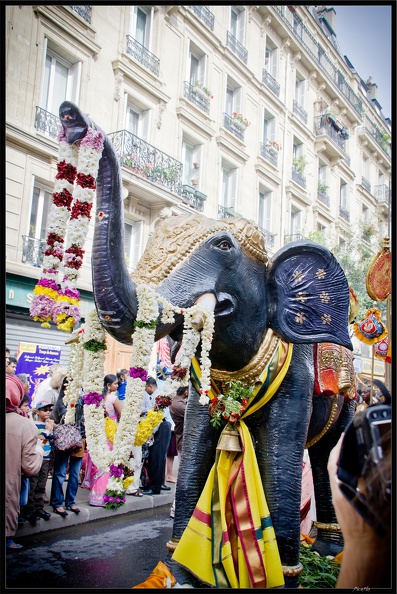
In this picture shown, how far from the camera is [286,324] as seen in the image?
297 centimetres

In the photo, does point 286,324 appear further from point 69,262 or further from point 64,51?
point 64,51

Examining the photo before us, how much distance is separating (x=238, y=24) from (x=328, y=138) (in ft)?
10.8

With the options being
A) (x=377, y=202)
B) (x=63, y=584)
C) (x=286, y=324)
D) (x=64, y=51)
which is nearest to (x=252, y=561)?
(x=286, y=324)

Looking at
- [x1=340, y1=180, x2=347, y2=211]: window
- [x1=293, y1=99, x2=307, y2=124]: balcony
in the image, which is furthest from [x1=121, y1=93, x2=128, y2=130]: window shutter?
[x1=340, y1=180, x2=347, y2=211]: window

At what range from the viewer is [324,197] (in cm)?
1479

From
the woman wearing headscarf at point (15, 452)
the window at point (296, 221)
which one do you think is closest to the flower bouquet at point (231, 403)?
the woman wearing headscarf at point (15, 452)

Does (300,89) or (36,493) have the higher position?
(300,89)

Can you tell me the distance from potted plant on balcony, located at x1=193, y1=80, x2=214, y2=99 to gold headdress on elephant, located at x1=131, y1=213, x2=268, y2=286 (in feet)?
31.5

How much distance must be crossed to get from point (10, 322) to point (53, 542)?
18.0 feet

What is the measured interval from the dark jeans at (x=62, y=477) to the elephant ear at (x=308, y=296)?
3403mm

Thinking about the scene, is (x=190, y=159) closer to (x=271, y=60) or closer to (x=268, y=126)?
(x=268, y=126)

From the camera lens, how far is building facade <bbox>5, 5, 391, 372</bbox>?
30.4 feet

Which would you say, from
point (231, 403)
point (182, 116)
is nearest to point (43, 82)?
point (182, 116)

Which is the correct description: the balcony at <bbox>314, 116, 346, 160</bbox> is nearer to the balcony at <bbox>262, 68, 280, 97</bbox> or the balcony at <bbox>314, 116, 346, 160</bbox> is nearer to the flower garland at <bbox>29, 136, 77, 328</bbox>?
the balcony at <bbox>262, 68, 280, 97</bbox>
